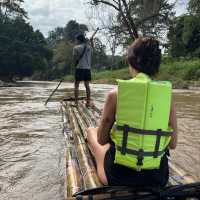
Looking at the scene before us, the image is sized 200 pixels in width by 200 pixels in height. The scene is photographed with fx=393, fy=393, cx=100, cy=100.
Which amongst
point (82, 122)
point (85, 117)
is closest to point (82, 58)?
point (85, 117)

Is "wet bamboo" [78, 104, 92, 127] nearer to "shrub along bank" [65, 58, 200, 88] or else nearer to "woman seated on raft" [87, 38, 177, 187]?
"woman seated on raft" [87, 38, 177, 187]

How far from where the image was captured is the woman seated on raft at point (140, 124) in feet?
8.85

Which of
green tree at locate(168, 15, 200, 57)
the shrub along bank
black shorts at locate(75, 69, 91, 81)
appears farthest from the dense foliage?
black shorts at locate(75, 69, 91, 81)

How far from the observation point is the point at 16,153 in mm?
5312

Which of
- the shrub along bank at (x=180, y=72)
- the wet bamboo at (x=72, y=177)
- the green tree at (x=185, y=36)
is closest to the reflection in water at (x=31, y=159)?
the wet bamboo at (x=72, y=177)

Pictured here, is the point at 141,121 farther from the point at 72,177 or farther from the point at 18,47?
the point at 18,47

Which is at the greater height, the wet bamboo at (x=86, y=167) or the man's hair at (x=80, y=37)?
the man's hair at (x=80, y=37)

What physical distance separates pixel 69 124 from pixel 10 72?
40557 millimetres

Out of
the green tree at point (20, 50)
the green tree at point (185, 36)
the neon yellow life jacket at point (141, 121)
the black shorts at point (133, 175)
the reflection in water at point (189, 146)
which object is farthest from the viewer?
the green tree at point (20, 50)

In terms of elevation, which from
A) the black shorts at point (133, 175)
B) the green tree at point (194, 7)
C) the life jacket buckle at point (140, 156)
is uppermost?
the green tree at point (194, 7)

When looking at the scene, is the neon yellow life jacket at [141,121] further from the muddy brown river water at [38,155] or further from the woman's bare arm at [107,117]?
the muddy brown river water at [38,155]

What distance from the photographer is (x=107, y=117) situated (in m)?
2.95

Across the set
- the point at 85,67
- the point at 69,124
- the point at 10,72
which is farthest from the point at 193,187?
the point at 10,72

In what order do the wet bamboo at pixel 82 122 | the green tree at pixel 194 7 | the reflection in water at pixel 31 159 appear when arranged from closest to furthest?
the reflection in water at pixel 31 159, the wet bamboo at pixel 82 122, the green tree at pixel 194 7
